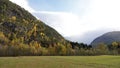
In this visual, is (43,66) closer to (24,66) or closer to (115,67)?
(24,66)

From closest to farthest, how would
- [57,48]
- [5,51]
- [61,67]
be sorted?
1. [61,67]
2. [5,51]
3. [57,48]

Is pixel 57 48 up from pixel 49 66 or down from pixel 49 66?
up

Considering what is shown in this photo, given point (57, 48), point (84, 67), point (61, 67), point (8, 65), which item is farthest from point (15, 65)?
point (57, 48)

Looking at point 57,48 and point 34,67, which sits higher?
point 57,48

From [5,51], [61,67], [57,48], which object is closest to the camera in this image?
[61,67]

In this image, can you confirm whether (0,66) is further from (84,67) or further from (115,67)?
(115,67)

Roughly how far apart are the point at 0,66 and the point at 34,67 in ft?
16.6

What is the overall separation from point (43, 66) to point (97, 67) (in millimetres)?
8108

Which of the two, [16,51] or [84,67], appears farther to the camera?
[16,51]

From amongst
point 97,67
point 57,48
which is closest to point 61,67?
point 97,67

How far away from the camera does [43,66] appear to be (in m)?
45.1

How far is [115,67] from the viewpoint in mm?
43938

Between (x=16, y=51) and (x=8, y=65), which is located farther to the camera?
(x=16, y=51)

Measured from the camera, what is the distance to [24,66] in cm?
4484
